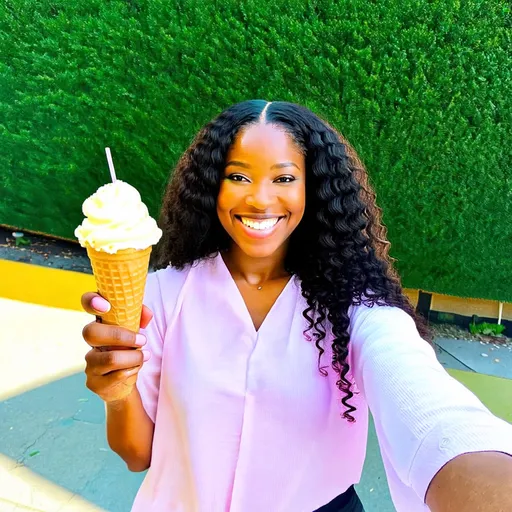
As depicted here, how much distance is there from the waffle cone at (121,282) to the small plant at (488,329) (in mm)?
3233

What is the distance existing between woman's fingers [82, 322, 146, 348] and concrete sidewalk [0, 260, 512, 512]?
161cm

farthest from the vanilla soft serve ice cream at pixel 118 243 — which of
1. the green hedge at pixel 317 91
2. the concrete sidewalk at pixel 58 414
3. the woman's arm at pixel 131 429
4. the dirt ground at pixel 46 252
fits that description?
the dirt ground at pixel 46 252

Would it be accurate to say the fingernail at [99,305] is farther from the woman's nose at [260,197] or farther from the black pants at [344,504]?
the black pants at [344,504]

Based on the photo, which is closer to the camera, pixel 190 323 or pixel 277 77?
pixel 190 323

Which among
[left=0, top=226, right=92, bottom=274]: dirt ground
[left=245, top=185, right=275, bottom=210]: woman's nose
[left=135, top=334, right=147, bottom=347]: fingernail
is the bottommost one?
[left=0, top=226, right=92, bottom=274]: dirt ground

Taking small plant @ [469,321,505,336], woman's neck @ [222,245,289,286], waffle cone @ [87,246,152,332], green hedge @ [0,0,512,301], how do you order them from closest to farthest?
waffle cone @ [87,246,152,332], woman's neck @ [222,245,289,286], green hedge @ [0,0,512,301], small plant @ [469,321,505,336]

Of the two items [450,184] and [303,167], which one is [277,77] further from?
[303,167]

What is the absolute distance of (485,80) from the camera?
3248 mm

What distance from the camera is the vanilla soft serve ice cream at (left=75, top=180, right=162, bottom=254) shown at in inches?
48.1

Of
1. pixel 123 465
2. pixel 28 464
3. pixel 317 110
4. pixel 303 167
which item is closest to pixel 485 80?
pixel 317 110

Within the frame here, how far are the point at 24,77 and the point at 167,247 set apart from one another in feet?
11.5

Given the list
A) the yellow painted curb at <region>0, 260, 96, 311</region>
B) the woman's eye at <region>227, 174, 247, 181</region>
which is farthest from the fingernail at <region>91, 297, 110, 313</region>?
the yellow painted curb at <region>0, 260, 96, 311</region>

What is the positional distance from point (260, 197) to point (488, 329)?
10.3 ft

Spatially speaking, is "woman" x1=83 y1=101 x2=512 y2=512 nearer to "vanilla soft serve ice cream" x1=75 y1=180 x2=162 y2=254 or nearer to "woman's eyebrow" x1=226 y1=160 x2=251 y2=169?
"woman's eyebrow" x1=226 y1=160 x2=251 y2=169
